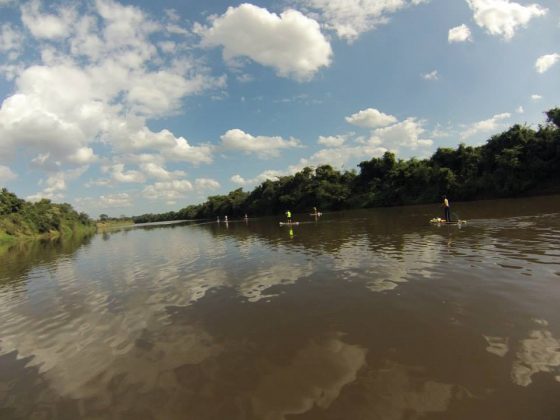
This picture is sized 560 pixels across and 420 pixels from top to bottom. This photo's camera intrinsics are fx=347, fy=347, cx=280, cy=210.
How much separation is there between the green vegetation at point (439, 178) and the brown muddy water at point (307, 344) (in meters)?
53.8

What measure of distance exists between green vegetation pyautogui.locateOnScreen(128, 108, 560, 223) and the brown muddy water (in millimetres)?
53839

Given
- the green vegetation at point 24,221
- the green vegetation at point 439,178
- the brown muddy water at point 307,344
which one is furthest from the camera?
the green vegetation at point 24,221

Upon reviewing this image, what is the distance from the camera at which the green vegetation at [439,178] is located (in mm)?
58031

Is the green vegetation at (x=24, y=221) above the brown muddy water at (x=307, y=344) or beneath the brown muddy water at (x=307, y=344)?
above

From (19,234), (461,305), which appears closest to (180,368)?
(461,305)

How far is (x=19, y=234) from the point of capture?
78.1 m

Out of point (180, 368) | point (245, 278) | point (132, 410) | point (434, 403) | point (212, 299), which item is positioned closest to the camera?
point (434, 403)

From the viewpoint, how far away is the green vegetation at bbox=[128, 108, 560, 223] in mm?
58031

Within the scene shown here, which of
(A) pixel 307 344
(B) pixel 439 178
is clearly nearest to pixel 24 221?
(B) pixel 439 178

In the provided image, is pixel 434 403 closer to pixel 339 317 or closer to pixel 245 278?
pixel 339 317

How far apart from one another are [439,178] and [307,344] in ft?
239

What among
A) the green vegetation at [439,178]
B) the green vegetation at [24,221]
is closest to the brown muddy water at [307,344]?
the green vegetation at [439,178]

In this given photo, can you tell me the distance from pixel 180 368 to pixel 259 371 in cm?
162

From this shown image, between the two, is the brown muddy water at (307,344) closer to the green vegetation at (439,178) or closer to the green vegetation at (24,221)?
the green vegetation at (439,178)
